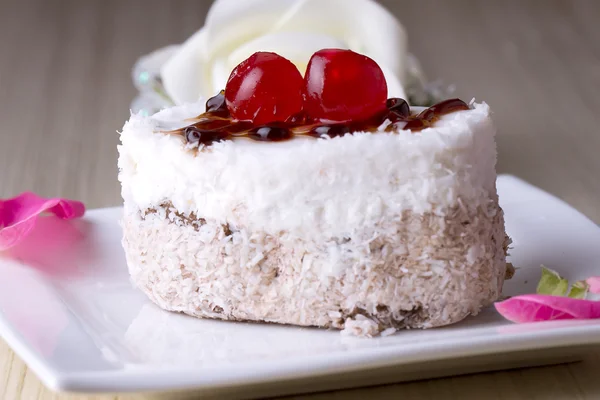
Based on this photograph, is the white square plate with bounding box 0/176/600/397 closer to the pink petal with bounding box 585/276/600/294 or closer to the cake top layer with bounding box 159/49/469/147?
the pink petal with bounding box 585/276/600/294

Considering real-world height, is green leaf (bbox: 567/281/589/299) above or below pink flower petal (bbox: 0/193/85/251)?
above

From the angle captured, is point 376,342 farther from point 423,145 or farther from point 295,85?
point 295,85

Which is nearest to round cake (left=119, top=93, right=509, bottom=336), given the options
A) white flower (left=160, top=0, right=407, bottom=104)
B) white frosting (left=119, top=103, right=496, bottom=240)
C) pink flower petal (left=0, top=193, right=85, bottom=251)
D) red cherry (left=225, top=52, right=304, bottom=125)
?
white frosting (left=119, top=103, right=496, bottom=240)

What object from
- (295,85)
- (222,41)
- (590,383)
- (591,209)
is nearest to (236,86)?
(295,85)

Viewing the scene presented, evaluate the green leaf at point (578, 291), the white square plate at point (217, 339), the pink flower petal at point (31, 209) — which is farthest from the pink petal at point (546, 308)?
the pink flower petal at point (31, 209)

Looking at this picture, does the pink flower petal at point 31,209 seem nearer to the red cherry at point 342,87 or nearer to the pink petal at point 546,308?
the red cherry at point 342,87

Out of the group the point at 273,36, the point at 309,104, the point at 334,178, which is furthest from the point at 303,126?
the point at 273,36
